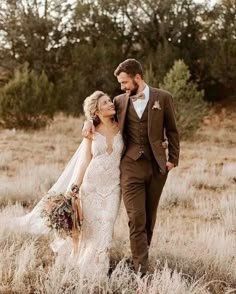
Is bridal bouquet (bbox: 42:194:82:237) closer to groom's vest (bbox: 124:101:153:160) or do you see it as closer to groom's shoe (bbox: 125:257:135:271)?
groom's shoe (bbox: 125:257:135:271)

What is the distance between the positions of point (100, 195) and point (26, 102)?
14.6 meters

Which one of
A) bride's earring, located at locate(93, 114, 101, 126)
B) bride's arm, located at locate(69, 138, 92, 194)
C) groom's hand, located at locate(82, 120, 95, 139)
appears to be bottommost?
bride's arm, located at locate(69, 138, 92, 194)

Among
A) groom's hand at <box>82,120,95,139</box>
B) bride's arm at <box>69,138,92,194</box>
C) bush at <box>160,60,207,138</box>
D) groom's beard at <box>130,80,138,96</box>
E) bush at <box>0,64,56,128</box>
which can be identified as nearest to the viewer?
groom's beard at <box>130,80,138,96</box>

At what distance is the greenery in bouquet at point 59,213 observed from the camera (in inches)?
190

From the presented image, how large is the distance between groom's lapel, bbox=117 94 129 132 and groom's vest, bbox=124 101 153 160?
3 centimetres

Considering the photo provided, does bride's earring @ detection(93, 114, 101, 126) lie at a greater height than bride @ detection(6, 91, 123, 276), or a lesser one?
greater

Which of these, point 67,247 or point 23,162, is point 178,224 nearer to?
point 67,247

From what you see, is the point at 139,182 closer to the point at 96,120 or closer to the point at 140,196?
the point at 140,196

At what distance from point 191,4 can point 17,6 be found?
7620mm

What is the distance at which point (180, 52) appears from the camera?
23734 millimetres

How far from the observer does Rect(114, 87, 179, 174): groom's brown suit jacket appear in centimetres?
481

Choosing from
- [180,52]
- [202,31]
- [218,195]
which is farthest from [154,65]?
[218,195]

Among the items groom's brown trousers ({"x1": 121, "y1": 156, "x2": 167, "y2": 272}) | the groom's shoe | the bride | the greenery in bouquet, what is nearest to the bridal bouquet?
the greenery in bouquet

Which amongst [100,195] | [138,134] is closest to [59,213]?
[100,195]
